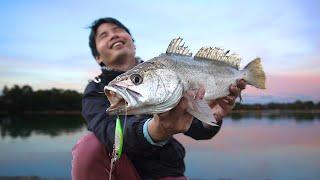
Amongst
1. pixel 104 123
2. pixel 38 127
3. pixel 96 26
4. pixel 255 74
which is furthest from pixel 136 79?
pixel 38 127

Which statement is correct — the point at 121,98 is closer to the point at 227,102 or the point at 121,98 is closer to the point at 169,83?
the point at 169,83

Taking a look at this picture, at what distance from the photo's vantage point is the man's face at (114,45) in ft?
16.7

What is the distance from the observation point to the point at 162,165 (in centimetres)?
477

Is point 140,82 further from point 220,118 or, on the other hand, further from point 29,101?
point 29,101

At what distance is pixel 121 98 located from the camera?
2.99 metres

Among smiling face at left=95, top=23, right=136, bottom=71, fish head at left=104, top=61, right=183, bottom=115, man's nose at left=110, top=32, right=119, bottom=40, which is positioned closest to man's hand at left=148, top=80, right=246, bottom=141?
fish head at left=104, top=61, right=183, bottom=115

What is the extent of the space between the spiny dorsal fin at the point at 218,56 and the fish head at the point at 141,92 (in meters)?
0.81

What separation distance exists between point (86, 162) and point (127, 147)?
601mm

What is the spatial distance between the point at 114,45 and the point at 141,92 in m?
2.30

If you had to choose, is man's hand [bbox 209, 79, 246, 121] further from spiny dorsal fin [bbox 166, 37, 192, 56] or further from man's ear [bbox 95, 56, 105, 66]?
man's ear [bbox 95, 56, 105, 66]

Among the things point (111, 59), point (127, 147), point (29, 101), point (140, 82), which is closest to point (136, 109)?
point (140, 82)

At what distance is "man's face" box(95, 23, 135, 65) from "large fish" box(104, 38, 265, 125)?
1334 millimetres

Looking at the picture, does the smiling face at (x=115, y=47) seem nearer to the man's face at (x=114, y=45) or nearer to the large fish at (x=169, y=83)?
the man's face at (x=114, y=45)

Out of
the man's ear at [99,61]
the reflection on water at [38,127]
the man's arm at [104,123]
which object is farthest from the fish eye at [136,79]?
the reflection on water at [38,127]
